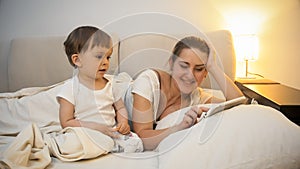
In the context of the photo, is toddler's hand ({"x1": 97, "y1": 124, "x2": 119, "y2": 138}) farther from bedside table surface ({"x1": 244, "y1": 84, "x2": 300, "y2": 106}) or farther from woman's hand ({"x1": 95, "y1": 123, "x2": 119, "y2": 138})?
bedside table surface ({"x1": 244, "y1": 84, "x2": 300, "y2": 106})

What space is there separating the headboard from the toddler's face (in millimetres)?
363

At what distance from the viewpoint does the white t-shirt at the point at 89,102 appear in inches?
45.7

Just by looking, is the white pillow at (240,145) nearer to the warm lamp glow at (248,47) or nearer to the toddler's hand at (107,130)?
the toddler's hand at (107,130)

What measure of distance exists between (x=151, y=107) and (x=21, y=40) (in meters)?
0.92

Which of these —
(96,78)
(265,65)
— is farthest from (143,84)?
(265,65)

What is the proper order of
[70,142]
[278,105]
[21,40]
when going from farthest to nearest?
1. [21,40]
2. [278,105]
3. [70,142]

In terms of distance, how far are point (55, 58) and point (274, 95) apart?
1.10 metres

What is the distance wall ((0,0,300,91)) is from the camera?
6.26 ft

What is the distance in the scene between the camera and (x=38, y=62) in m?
1.62

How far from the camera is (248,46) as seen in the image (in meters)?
1.88

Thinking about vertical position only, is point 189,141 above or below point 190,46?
below

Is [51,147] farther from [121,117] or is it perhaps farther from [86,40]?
[86,40]

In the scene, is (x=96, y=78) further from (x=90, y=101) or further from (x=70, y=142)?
(x=70, y=142)

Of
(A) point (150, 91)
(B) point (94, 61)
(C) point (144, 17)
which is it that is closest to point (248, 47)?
(C) point (144, 17)
